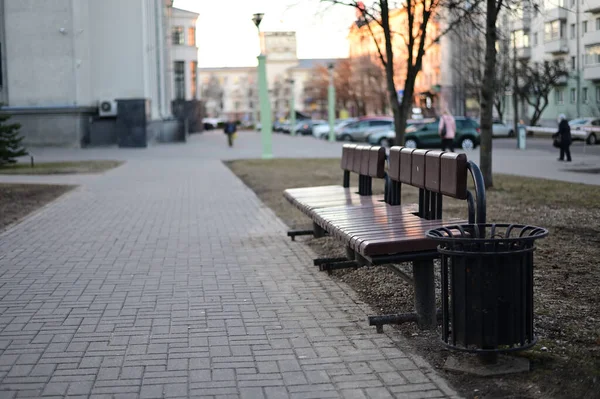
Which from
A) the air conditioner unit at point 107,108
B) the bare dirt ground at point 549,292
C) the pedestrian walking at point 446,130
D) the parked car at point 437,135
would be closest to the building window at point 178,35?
the air conditioner unit at point 107,108

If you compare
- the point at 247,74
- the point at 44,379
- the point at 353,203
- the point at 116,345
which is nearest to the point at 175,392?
the point at 44,379

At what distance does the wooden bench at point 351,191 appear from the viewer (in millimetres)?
9484

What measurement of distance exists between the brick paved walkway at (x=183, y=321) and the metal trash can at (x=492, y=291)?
1.23 feet

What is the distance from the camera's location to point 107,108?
151 ft

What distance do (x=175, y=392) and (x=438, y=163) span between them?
10.6ft

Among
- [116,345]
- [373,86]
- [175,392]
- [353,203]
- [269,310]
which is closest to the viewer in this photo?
[175,392]

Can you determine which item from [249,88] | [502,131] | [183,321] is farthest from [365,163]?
[249,88]

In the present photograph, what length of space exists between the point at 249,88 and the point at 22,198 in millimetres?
156542

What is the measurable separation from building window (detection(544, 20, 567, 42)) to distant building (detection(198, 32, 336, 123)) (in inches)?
2818

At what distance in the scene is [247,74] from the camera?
17688 cm

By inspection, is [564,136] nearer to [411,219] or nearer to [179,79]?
[411,219]

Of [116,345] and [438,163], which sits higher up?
[438,163]

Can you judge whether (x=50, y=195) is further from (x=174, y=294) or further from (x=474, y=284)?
(x=474, y=284)

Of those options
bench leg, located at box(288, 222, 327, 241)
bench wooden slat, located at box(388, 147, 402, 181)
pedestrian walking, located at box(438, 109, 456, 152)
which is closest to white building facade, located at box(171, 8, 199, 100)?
pedestrian walking, located at box(438, 109, 456, 152)
